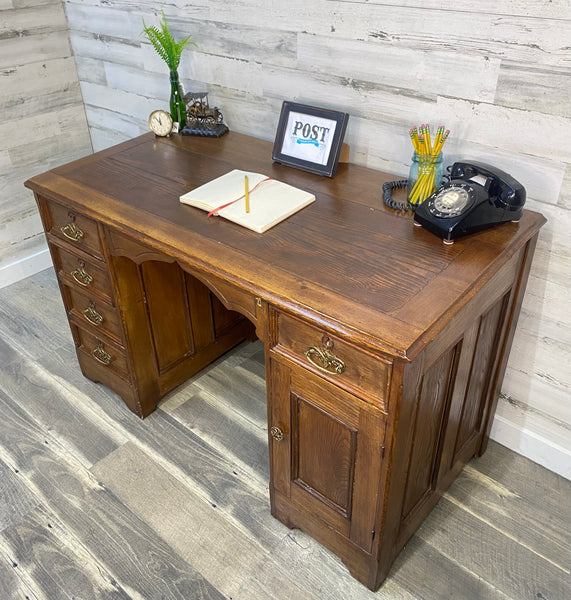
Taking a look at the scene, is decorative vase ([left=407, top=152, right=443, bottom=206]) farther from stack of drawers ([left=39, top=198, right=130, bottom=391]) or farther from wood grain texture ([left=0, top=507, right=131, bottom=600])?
wood grain texture ([left=0, top=507, right=131, bottom=600])

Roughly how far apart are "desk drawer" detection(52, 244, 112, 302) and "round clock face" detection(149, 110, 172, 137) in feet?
1.66

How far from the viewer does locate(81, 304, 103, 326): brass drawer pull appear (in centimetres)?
190

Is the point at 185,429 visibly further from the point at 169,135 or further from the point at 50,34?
the point at 50,34

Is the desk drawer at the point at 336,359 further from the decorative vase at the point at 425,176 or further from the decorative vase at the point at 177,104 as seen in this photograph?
the decorative vase at the point at 177,104

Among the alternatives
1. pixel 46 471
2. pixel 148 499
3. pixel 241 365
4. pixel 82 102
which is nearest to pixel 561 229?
pixel 241 365

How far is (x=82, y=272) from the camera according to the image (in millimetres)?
1824

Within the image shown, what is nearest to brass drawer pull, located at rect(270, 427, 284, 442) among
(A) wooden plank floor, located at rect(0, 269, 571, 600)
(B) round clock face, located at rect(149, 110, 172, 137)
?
(A) wooden plank floor, located at rect(0, 269, 571, 600)

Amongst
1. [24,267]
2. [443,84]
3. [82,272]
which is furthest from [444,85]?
[24,267]

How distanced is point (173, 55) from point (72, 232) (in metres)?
0.68

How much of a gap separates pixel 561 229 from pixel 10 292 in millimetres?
2339

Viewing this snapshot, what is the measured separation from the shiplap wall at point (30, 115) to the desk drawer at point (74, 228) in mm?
904

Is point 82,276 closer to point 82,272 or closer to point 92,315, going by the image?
point 82,272

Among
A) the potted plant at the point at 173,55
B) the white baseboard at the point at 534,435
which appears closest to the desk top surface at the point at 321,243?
the potted plant at the point at 173,55

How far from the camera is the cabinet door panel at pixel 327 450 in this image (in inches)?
49.1
